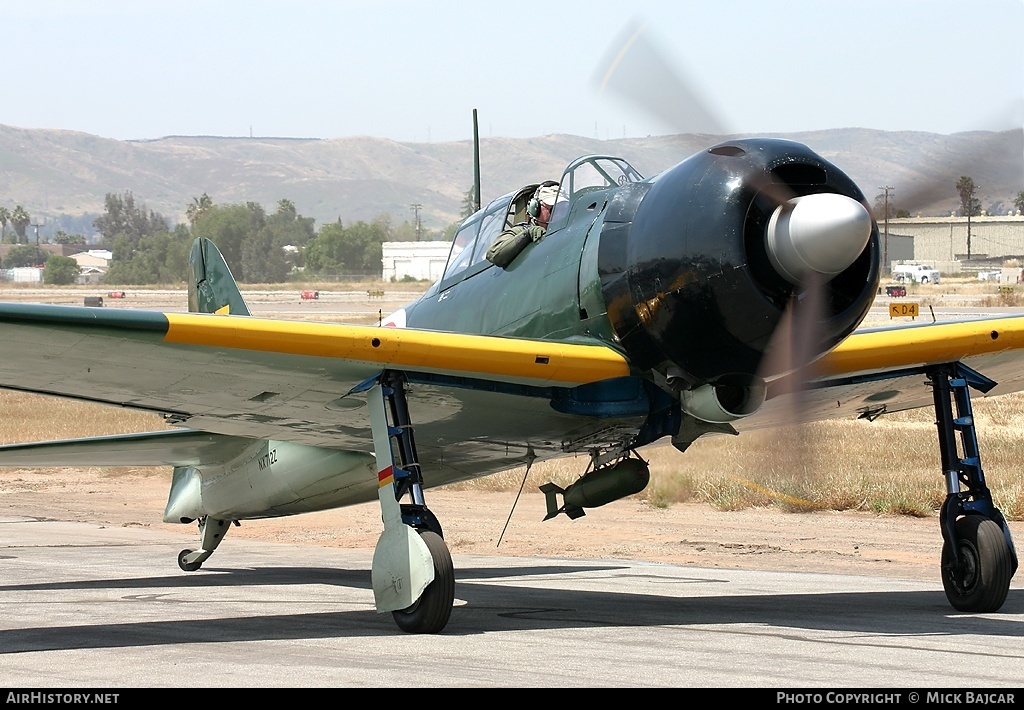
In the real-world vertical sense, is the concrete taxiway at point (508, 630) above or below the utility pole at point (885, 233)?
below

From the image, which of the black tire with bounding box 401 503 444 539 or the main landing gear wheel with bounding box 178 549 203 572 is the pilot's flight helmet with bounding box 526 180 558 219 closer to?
the black tire with bounding box 401 503 444 539

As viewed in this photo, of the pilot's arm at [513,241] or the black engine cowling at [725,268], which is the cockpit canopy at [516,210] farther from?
the black engine cowling at [725,268]

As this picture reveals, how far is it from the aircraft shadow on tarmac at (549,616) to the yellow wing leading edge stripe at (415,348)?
5.94 feet

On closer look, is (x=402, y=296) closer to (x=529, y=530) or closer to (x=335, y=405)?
(x=529, y=530)

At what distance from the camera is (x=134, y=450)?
12500 mm

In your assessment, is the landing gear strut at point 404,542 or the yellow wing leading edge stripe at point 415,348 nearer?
the yellow wing leading edge stripe at point 415,348

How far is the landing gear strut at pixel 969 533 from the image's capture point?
9320 millimetres

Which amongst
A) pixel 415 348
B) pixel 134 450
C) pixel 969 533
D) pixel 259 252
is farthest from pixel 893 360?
pixel 259 252

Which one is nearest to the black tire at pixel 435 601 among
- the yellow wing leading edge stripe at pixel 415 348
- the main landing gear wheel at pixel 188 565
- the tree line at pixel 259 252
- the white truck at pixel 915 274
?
the yellow wing leading edge stripe at pixel 415 348

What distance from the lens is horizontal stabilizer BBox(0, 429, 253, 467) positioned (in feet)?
39.1

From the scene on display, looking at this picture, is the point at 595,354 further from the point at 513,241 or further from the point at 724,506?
the point at 724,506

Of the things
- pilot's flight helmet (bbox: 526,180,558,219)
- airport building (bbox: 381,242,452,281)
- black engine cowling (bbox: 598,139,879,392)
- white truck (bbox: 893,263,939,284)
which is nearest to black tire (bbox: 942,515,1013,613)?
black engine cowling (bbox: 598,139,879,392)

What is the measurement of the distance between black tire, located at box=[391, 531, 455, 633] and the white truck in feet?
287

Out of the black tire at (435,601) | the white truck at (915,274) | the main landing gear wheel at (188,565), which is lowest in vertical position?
the main landing gear wheel at (188,565)
